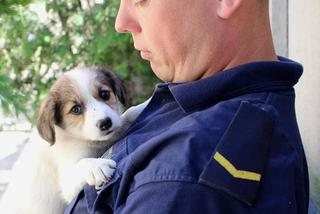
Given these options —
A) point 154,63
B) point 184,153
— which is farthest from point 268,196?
point 154,63

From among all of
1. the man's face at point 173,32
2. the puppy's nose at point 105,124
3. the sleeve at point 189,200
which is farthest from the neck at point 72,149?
the sleeve at point 189,200

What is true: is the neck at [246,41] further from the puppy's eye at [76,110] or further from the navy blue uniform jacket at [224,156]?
the puppy's eye at [76,110]

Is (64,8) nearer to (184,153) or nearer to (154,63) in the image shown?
(154,63)

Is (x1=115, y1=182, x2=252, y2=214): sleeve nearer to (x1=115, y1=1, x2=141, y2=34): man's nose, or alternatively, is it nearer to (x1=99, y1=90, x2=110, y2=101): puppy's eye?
(x1=115, y1=1, x2=141, y2=34): man's nose

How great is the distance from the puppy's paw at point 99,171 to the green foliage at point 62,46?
154 inches

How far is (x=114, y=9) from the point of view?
588cm

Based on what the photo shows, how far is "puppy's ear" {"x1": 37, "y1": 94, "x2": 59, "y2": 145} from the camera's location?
97.4 inches

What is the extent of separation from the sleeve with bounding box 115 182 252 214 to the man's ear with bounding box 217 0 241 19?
495 mm

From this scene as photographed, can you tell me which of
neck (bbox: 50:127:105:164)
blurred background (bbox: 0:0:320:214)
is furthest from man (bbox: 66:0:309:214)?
blurred background (bbox: 0:0:320:214)

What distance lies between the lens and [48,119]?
2.52 m

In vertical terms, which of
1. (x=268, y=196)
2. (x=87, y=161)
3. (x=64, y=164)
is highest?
(x=268, y=196)

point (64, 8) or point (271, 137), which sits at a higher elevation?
point (271, 137)

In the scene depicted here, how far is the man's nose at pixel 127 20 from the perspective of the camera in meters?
1.85

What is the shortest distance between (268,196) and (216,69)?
1.45ft
